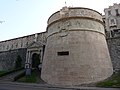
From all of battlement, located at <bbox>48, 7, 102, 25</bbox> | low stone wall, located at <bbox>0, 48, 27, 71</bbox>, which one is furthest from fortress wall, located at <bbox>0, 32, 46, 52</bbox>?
battlement, located at <bbox>48, 7, 102, 25</bbox>

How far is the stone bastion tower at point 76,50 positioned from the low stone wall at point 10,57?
1657 centimetres

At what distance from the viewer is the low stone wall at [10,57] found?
111 ft

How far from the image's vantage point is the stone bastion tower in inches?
603

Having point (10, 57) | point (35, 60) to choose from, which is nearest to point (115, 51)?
point (35, 60)

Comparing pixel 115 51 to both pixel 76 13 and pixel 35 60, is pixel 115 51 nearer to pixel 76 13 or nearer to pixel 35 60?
pixel 76 13

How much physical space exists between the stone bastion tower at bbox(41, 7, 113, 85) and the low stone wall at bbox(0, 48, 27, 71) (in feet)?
54.4

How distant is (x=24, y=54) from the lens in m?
33.1

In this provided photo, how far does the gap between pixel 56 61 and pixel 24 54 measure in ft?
59.0

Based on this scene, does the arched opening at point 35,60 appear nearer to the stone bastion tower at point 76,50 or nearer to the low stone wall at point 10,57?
the low stone wall at point 10,57

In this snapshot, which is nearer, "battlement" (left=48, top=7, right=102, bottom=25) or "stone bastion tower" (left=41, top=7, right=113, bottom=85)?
"stone bastion tower" (left=41, top=7, right=113, bottom=85)

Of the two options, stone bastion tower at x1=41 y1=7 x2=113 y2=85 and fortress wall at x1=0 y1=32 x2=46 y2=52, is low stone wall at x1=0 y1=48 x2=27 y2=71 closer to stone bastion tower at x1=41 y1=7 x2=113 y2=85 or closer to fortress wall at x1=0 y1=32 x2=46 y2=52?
fortress wall at x1=0 y1=32 x2=46 y2=52

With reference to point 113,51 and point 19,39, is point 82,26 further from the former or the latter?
point 19,39

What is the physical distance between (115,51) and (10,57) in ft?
86.9

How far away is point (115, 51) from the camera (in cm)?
2089
